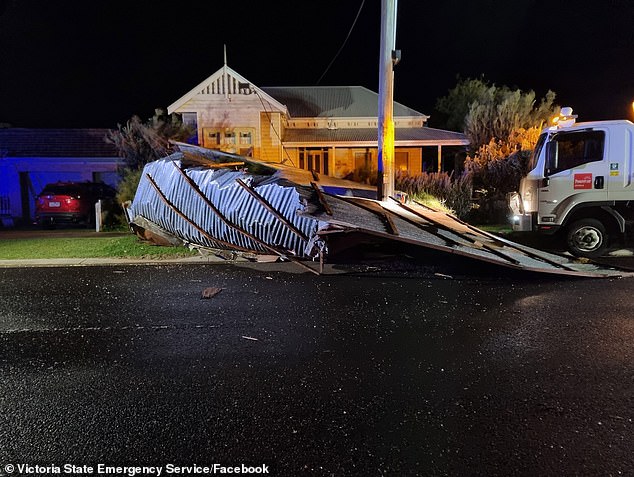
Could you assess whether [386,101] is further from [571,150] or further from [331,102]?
[331,102]

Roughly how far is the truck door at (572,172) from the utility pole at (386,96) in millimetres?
3901

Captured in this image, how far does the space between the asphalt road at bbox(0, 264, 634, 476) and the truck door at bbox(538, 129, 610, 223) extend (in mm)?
2611

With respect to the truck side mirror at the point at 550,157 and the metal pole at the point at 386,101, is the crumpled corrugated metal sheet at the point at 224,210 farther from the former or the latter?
the truck side mirror at the point at 550,157

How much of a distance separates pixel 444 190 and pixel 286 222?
8.51 meters

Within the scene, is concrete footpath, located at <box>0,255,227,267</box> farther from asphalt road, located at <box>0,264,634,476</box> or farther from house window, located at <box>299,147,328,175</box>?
house window, located at <box>299,147,328,175</box>

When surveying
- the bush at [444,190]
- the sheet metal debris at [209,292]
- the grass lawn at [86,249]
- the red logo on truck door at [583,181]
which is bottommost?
the sheet metal debris at [209,292]

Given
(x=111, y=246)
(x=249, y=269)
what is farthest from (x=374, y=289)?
(x=111, y=246)

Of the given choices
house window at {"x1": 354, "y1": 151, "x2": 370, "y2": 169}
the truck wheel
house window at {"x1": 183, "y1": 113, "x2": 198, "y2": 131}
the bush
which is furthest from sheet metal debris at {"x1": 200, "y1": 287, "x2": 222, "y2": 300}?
house window at {"x1": 354, "y1": 151, "x2": 370, "y2": 169}

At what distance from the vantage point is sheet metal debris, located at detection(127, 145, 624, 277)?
8.00 metres

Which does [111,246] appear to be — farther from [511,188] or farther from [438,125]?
[438,125]

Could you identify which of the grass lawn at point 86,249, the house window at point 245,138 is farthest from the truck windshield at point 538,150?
the house window at point 245,138

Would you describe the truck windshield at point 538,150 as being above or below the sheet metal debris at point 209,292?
above

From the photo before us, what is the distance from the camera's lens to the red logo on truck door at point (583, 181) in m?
9.30

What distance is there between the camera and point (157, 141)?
17.2 m
